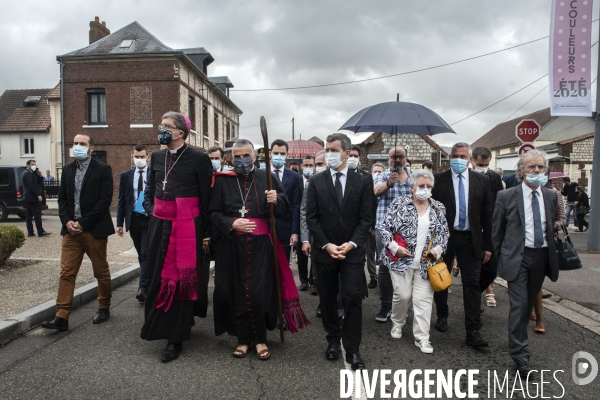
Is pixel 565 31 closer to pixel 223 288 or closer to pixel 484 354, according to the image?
pixel 484 354

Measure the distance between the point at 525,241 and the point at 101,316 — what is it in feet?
15.0

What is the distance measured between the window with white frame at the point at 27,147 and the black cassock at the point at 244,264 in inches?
1340

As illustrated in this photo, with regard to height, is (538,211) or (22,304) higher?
(538,211)

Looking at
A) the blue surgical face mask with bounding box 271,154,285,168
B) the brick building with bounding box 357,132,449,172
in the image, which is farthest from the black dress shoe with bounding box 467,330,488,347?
the brick building with bounding box 357,132,449,172

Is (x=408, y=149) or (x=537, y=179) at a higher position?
(x=408, y=149)

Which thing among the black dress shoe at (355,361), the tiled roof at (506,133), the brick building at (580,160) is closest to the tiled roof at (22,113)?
the brick building at (580,160)

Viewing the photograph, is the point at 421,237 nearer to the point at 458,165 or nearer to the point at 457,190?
the point at 457,190

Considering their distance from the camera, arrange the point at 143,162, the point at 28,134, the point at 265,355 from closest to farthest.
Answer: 1. the point at 265,355
2. the point at 143,162
3. the point at 28,134

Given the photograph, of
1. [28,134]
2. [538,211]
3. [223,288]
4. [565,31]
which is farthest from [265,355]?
[28,134]

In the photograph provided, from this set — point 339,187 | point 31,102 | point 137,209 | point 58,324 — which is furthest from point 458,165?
point 31,102

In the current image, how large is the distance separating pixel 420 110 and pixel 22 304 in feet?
17.9

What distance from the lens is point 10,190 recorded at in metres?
17.1

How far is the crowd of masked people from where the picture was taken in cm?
425

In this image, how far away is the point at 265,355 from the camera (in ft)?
13.9
